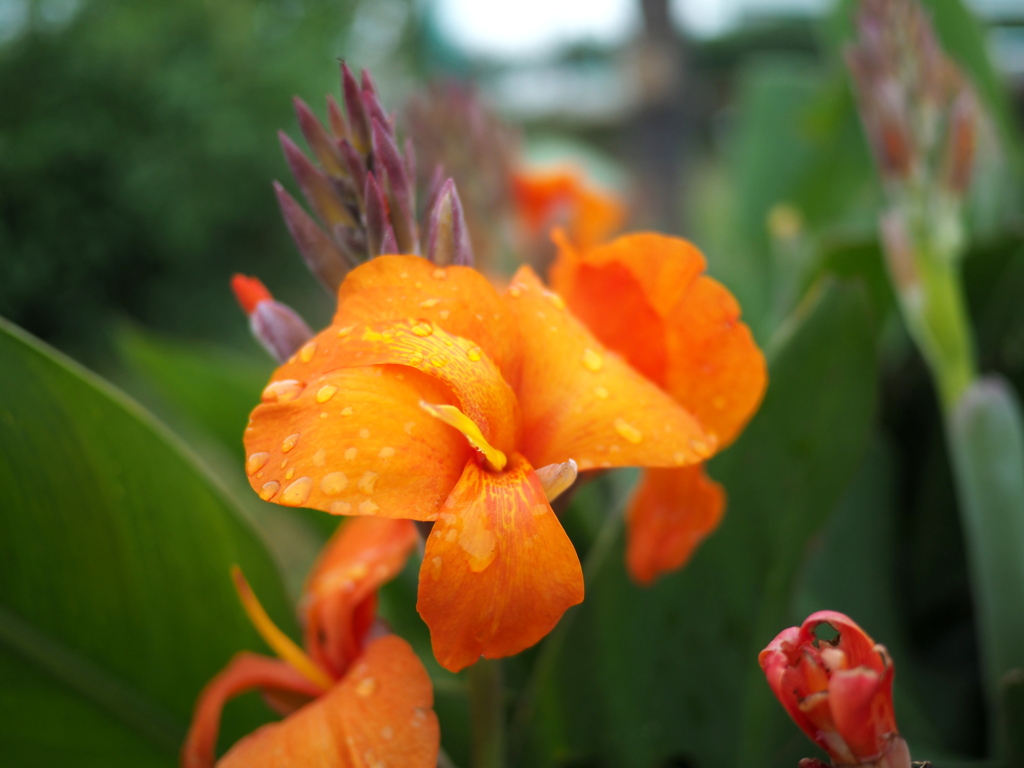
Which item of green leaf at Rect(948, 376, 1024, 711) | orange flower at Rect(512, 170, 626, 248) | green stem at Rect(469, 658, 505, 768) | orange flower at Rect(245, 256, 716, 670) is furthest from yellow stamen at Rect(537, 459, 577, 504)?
orange flower at Rect(512, 170, 626, 248)

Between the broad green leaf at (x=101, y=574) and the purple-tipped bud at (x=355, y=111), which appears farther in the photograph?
the broad green leaf at (x=101, y=574)

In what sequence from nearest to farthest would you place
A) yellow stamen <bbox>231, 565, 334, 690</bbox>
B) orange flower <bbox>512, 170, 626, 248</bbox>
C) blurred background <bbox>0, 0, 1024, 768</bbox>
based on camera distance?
1. yellow stamen <bbox>231, 565, 334, 690</bbox>
2. blurred background <bbox>0, 0, 1024, 768</bbox>
3. orange flower <bbox>512, 170, 626, 248</bbox>

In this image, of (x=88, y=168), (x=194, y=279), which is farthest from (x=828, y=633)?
(x=194, y=279)

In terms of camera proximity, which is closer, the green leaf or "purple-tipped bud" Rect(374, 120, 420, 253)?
"purple-tipped bud" Rect(374, 120, 420, 253)

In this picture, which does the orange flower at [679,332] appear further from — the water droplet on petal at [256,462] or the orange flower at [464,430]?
the water droplet on petal at [256,462]

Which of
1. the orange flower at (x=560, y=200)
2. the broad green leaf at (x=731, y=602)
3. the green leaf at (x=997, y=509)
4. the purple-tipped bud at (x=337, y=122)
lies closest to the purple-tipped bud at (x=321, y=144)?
the purple-tipped bud at (x=337, y=122)

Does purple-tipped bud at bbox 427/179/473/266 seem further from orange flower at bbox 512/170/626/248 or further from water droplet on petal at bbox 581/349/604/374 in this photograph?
orange flower at bbox 512/170/626/248

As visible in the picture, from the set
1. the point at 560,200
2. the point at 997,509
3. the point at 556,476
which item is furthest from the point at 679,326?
the point at 560,200
